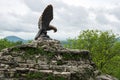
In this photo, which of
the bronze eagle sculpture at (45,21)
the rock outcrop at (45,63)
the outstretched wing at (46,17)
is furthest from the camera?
the outstretched wing at (46,17)

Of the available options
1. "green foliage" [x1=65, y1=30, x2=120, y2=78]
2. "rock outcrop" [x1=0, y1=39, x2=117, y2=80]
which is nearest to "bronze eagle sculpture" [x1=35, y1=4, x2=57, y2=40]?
"rock outcrop" [x1=0, y1=39, x2=117, y2=80]

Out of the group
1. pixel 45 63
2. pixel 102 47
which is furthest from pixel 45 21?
pixel 102 47

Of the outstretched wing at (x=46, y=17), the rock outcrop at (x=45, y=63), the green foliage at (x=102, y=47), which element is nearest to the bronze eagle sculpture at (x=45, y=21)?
the outstretched wing at (x=46, y=17)

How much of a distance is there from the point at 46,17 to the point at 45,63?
23.0ft

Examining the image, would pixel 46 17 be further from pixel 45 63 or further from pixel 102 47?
pixel 102 47

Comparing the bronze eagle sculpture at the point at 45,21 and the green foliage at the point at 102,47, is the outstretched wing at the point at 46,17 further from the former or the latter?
the green foliage at the point at 102,47

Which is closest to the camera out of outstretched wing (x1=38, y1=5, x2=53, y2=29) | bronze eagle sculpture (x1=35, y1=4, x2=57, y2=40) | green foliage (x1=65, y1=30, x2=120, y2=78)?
bronze eagle sculpture (x1=35, y1=4, x2=57, y2=40)

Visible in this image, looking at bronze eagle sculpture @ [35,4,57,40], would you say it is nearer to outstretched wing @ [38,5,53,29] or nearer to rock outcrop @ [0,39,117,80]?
outstretched wing @ [38,5,53,29]

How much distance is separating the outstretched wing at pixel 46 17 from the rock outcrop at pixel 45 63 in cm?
250

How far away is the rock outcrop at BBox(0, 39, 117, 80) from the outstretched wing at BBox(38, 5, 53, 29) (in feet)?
8.20

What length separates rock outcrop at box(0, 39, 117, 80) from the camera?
39.0m

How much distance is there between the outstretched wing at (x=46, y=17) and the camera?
4569 cm

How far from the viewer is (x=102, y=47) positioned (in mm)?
79000

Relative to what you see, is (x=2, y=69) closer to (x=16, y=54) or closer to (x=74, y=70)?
(x=16, y=54)
